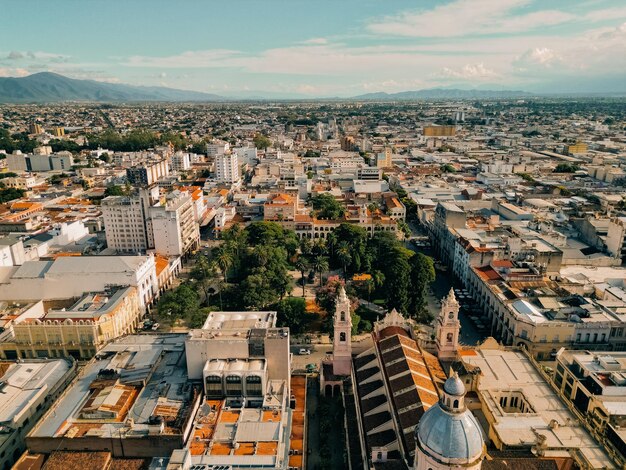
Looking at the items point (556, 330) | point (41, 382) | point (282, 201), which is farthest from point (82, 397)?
point (282, 201)

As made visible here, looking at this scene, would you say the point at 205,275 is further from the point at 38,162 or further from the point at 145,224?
the point at 38,162

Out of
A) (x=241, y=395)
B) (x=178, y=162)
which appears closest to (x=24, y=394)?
(x=241, y=395)

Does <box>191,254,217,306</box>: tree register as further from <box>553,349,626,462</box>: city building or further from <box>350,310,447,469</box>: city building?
<box>553,349,626,462</box>: city building

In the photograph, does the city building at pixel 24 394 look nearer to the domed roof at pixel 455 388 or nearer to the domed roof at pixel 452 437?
the domed roof at pixel 452 437

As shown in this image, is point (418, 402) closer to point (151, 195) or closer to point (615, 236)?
point (615, 236)

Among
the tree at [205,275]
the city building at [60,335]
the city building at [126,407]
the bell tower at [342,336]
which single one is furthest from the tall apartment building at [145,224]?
the bell tower at [342,336]

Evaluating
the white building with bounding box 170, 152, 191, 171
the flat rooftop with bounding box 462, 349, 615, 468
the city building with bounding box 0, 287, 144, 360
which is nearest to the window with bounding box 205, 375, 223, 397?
the city building with bounding box 0, 287, 144, 360
